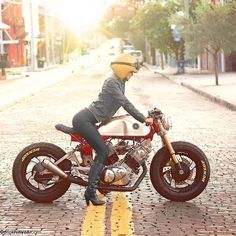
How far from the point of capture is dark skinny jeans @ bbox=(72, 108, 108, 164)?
7.09 metres

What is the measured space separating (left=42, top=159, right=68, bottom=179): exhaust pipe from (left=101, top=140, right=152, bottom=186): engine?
1.39 feet

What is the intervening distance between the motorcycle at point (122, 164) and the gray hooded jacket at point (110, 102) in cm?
9

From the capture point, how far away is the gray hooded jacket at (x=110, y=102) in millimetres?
7176

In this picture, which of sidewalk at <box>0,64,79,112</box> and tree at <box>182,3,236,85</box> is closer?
sidewalk at <box>0,64,79,112</box>

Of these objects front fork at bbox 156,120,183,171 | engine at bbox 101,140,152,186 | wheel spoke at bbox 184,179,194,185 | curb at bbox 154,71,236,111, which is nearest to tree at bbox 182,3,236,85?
curb at bbox 154,71,236,111

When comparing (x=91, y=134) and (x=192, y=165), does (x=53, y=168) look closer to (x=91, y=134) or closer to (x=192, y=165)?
(x=91, y=134)

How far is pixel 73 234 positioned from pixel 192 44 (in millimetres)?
27066

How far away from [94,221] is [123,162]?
2.81ft

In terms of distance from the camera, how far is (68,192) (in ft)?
26.6

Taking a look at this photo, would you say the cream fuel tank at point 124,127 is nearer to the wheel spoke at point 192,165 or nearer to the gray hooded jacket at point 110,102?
the gray hooded jacket at point 110,102

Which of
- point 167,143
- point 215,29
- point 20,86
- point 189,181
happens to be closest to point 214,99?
point 215,29

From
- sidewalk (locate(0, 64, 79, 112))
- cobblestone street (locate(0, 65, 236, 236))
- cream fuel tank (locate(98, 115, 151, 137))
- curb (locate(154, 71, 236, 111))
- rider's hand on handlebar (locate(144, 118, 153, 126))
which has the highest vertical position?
rider's hand on handlebar (locate(144, 118, 153, 126))

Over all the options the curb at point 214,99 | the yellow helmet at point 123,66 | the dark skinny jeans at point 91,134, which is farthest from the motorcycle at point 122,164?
the curb at point 214,99

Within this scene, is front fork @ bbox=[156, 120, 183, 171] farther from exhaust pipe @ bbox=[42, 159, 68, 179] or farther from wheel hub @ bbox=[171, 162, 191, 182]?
exhaust pipe @ bbox=[42, 159, 68, 179]
